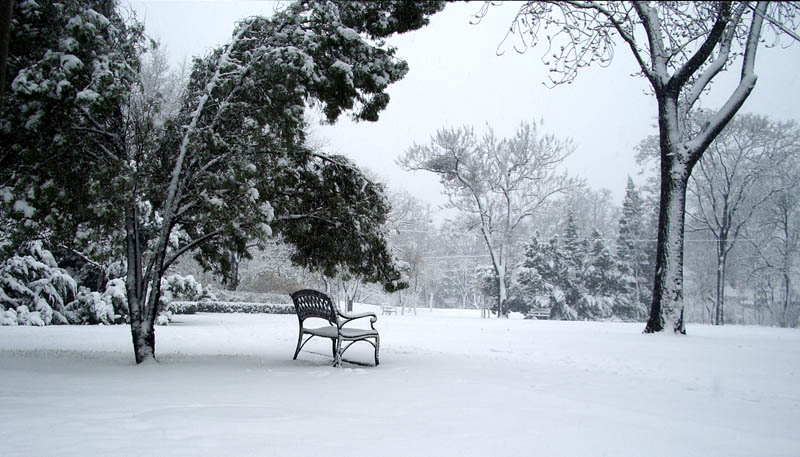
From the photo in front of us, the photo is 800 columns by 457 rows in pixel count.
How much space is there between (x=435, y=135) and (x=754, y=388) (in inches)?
810

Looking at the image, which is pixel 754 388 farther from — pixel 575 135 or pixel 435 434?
pixel 575 135

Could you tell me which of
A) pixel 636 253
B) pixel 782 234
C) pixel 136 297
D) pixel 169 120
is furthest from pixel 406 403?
pixel 782 234

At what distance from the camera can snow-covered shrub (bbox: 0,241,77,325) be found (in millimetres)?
12094

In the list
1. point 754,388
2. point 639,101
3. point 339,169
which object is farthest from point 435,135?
point 754,388

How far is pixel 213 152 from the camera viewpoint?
599 cm

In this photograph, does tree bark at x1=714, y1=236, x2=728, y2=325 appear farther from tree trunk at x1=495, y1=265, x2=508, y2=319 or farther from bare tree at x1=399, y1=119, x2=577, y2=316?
tree trunk at x1=495, y1=265, x2=508, y2=319

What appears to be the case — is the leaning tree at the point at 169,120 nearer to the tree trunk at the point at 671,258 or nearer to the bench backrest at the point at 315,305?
the bench backrest at the point at 315,305

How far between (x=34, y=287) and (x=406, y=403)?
12401 mm

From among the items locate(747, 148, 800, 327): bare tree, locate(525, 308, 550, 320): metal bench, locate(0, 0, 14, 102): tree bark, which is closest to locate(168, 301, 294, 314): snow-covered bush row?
locate(525, 308, 550, 320): metal bench

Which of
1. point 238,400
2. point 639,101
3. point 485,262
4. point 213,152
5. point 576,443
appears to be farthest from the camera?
point 485,262

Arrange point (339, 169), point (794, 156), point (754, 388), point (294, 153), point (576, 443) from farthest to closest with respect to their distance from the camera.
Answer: point (794, 156), point (339, 169), point (294, 153), point (754, 388), point (576, 443)

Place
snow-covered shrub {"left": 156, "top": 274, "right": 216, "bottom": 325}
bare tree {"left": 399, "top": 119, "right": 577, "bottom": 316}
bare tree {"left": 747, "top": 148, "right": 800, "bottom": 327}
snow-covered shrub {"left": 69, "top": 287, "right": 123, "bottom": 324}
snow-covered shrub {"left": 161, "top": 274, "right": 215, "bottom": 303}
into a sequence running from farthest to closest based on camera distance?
bare tree {"left": 399, "top": 119, "right": 577, "bottom": 316}, bare tree {"left": 747, "top": 148, "right": 800, "bottom": 327}, snow-covered shrub {"left": 161, "top": 274, "right": 215, "bottom": 303}, snow-covered shrub {"left": 156, "top": 274, "right": 216, "bottom": 325}, snow-covered shrub {"left": 69, "top": 287, "right": 123, "bottom": 324}

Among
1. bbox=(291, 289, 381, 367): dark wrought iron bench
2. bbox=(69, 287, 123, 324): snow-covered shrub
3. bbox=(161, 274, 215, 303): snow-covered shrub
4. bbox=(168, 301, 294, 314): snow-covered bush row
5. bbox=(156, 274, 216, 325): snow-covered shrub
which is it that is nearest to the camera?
bbox=(291, 289, 381, 367): dark wrought iron bench

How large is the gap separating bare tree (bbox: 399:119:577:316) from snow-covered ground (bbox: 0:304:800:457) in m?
17.6
